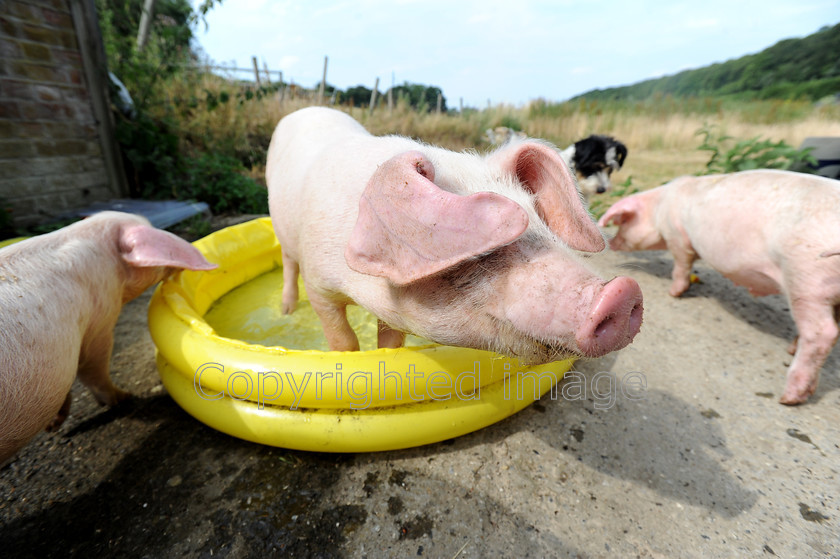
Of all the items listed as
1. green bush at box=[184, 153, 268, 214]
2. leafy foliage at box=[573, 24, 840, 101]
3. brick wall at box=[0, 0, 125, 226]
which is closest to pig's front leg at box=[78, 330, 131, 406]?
brick wall at box=[0, 0, 125, 226]

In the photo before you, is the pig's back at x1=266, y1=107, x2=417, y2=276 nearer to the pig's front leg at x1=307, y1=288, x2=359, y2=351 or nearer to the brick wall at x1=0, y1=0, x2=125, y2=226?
the pig's front leg at x1=307, y1=288, x2=359, y2=351

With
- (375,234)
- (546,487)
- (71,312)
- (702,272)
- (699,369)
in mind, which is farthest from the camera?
(702,272)

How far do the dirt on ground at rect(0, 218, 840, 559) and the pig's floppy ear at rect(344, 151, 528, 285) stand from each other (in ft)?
1.96

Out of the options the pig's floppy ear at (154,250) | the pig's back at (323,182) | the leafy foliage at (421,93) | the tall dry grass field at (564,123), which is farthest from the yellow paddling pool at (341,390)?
the leafy foliage at (421,93)

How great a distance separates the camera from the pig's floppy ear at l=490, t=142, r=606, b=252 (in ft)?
3.98

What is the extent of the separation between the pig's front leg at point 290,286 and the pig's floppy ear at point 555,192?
236 cm

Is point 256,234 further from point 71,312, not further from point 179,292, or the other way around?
point 71,312

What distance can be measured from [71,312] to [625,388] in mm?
3078

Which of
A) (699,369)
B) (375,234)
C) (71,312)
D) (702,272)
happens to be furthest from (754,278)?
(71,312)

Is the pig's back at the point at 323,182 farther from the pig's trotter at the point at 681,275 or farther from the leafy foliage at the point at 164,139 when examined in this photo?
the leafy foliage at the point at 164,139

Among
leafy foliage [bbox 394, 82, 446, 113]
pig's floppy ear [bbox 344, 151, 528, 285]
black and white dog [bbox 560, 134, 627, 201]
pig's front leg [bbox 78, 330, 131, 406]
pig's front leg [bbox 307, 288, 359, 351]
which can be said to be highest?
leafy foliage [bbox 394, 82, 446, 113]

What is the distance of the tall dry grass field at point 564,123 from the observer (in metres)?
7.94

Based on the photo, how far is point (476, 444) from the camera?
2.09m

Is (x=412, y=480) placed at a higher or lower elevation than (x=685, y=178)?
lower
